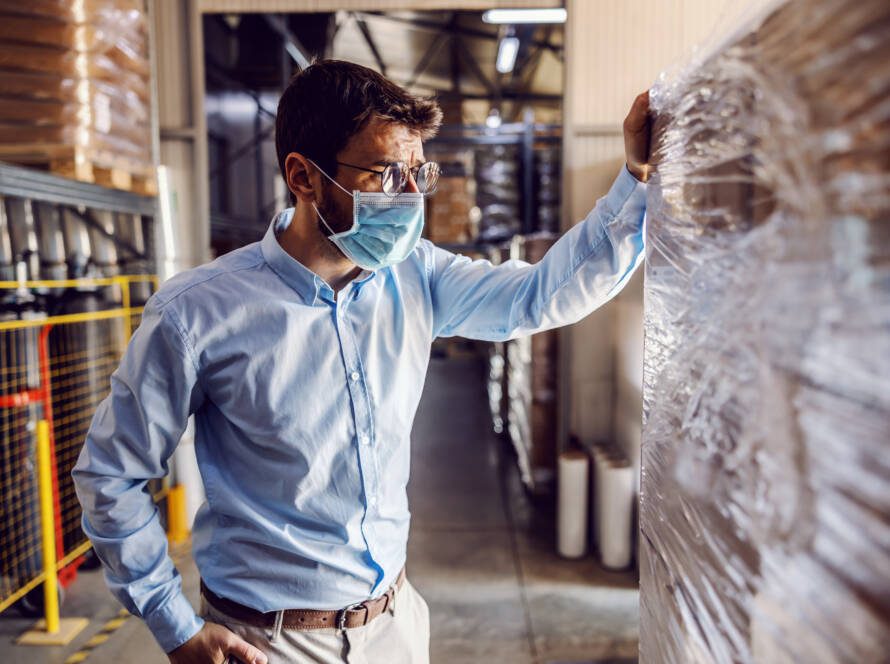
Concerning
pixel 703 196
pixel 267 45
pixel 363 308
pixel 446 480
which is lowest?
pixel 446 480

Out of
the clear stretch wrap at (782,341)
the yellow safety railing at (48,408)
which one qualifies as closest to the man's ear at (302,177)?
the clear stretch wrap at (782,341)

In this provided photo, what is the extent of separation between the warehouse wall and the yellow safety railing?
3168mm

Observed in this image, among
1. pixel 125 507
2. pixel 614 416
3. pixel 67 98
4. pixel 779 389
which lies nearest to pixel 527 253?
pixel 614 416

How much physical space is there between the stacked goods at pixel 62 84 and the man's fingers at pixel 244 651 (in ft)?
9.57

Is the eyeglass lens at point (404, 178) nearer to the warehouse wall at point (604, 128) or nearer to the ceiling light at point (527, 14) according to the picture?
the warehouse wall at point (604, 128)

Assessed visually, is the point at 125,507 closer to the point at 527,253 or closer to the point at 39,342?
the point at 39,342

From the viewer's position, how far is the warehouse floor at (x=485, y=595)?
342cm

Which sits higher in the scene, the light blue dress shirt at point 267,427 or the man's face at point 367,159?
the man's face at point 367,159

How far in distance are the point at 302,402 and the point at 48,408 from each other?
284 cm

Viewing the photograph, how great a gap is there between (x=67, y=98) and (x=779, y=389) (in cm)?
378

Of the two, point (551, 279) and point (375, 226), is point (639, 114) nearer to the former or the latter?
point (551, 279)

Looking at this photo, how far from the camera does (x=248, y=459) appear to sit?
147 centimetres

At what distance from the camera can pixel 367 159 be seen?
1.54 m

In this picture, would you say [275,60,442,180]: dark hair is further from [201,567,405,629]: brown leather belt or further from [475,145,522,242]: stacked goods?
[475,145,522,242]: stacked goods
